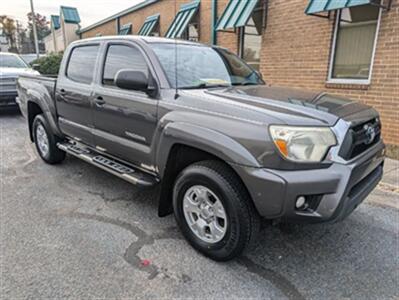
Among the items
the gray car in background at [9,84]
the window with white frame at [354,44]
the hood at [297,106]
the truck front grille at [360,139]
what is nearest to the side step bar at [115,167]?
the hood at [297,106]

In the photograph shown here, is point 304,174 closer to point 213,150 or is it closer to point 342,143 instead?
point 342,143

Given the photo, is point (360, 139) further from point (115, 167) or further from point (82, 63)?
point (82, 63)

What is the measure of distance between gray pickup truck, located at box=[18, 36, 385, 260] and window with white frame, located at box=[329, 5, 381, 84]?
344 cm

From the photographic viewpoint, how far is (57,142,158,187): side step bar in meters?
3.24

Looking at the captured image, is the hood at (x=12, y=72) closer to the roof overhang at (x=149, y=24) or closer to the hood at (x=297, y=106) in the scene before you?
the roof overhang at (x=149, y=24)

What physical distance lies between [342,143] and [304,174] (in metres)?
0.40

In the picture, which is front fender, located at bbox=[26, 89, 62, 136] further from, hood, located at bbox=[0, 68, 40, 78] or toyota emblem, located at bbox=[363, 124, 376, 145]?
hood, located at bbox=[0, 68, 40, 78]

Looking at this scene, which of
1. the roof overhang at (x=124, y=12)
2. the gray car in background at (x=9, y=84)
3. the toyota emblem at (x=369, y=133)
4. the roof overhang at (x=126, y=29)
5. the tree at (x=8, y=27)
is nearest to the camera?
the toyota emblem at (x=369, y=133)

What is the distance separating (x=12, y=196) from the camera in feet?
13.0

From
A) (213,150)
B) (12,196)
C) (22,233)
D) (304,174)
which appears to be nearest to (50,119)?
(12,196)

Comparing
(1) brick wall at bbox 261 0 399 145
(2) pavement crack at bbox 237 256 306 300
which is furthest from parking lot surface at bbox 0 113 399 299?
(1) brick wall at bbox 261 0 399 145

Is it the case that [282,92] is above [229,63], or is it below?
below

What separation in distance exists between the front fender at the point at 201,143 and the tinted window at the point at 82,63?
1.70m

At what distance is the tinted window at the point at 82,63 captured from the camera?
4052 millimetres
